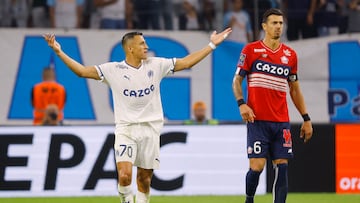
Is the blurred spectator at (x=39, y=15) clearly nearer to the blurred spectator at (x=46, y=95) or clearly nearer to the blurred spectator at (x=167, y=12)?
the blurred spectator at (x=46, y=95)

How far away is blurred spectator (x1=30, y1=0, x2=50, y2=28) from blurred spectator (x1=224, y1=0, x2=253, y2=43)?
3.12 meters

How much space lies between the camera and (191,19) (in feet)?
68.0

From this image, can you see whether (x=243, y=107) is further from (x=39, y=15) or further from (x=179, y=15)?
(x=39, y=15)

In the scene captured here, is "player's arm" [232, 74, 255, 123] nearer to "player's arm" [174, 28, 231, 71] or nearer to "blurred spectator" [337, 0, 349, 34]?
"player's arm" [174, 28, 231, 71]

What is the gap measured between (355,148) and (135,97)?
5138mm

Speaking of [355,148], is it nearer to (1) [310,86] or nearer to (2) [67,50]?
(1) [310,86]

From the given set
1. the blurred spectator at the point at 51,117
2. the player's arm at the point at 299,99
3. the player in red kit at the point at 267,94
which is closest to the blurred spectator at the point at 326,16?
the blurred spectator at the point at 51,117

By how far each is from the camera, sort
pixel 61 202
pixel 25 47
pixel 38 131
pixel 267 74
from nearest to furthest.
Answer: pixel 267 74 < pixel 61 202 < pixel 38 131 < pixel 25 47

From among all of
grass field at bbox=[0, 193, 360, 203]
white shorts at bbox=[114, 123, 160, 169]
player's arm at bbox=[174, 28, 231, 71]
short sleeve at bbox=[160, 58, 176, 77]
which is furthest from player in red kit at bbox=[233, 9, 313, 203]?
grass field at bbox=[0, 193, 360, 203]

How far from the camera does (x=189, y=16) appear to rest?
815 inches

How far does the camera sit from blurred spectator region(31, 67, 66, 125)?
19.5 m

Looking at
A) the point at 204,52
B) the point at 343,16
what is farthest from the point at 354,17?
the point at 204,52

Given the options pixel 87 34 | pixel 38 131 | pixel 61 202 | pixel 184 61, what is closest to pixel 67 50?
pixel 87 34

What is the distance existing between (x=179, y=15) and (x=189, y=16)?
18 centimetres
